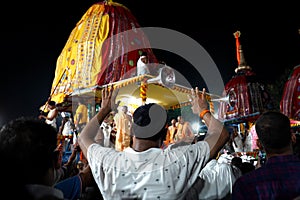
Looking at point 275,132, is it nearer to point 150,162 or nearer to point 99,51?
point 150,162

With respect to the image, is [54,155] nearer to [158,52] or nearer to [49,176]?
[49,176]

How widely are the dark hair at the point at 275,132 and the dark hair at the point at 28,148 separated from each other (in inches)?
46.2

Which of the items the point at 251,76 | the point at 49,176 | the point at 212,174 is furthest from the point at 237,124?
the point at 49,176

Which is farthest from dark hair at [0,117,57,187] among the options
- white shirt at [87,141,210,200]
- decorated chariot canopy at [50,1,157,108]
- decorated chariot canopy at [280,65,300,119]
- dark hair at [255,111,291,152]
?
decorated chariot canopy at [280,65,300,119]

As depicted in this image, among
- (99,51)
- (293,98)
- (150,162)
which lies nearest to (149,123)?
(150,162)

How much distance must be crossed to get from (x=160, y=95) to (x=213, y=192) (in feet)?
28.4

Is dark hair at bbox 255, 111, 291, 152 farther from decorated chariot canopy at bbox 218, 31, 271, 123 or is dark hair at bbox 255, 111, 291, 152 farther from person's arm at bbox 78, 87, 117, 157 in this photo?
decorated chariot canopy at bbox 218, 31, 271, 123

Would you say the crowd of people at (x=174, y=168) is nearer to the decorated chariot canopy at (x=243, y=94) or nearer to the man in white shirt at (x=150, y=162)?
the man in white shirt at (x=150, y=162)

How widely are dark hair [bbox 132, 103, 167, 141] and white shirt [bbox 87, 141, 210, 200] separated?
0.32 feet

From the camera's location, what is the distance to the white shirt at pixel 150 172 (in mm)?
1520

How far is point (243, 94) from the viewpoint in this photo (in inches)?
693

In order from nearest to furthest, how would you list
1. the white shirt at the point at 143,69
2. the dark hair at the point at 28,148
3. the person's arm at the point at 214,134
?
the dark hair at the point at 28,148 < the person's arm at the point at 214,134 < the white shirt at the point at 143,69

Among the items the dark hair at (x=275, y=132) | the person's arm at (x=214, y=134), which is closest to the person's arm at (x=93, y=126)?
the person's arm at (x=214, y=134)

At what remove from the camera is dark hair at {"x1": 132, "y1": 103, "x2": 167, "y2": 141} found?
5.41 feet
